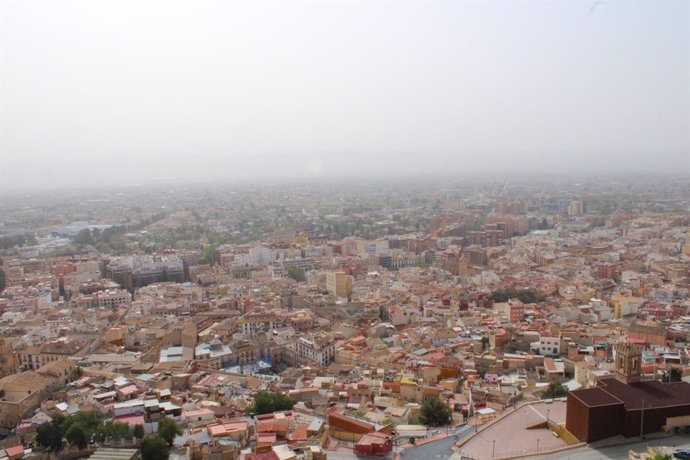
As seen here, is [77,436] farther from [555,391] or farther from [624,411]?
[624,411]

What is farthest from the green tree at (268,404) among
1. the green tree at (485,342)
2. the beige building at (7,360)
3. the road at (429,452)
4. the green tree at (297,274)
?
the green tree at (297,274)

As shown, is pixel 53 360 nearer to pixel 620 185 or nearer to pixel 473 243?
pixel 473 243

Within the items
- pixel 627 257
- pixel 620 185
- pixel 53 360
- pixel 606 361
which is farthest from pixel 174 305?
pixel 620 185

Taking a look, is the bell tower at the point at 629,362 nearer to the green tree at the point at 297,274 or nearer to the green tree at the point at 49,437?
the green tree at the point at 49,437

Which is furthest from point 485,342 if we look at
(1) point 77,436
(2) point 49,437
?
(2) point 49,437

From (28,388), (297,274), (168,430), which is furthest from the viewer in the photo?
(297,274)
